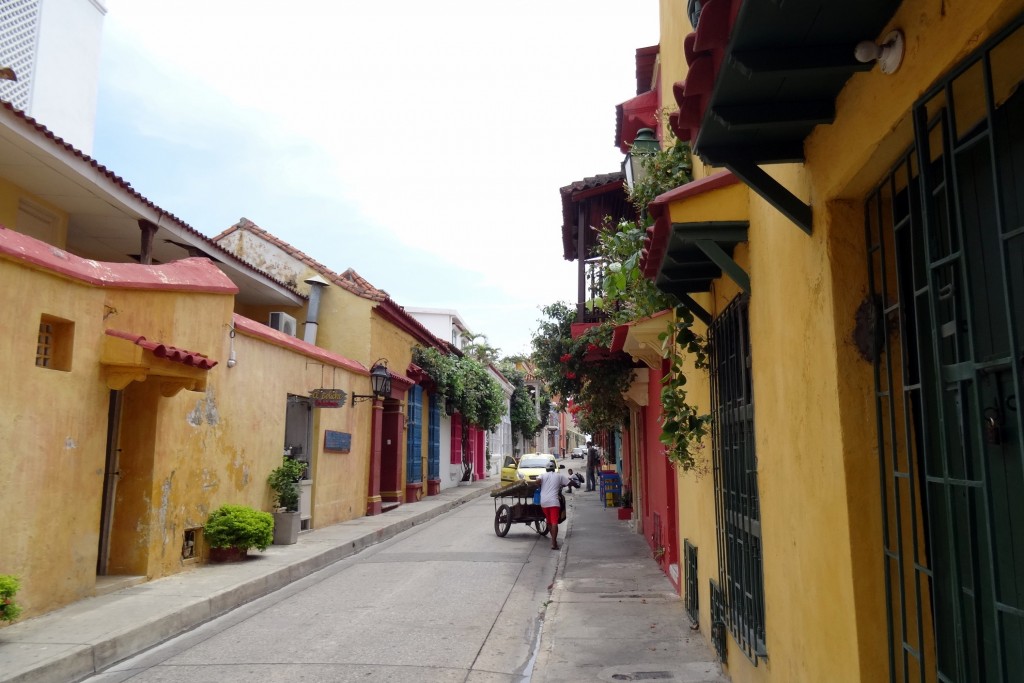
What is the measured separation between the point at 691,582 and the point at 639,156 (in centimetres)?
417

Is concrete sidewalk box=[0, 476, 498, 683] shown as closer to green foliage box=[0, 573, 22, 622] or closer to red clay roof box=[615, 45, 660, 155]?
green foliage box=[0, 573, 22, 622]

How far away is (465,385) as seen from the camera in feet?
85.5

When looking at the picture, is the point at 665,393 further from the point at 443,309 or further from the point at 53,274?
the point at 443,309

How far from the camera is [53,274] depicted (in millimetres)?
7352

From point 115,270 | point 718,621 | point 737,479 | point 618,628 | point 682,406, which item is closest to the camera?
point 737,479

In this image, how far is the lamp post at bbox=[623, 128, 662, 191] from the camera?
690cm

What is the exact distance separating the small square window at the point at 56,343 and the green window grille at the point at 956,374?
7.68 metres

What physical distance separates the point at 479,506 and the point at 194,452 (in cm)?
1290

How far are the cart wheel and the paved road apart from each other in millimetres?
2408

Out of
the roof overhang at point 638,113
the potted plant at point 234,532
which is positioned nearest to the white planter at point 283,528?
the potted plant at point 234,532

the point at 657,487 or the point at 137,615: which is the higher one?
the point at 657,487

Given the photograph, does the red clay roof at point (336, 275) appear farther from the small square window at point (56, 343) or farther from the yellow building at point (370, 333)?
the small square window at point (56, 343)

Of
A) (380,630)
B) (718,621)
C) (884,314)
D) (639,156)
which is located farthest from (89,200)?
(884,314)

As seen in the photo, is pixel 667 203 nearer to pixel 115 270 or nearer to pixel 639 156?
pixel 639 156
